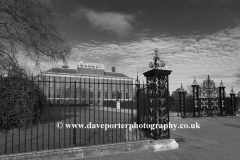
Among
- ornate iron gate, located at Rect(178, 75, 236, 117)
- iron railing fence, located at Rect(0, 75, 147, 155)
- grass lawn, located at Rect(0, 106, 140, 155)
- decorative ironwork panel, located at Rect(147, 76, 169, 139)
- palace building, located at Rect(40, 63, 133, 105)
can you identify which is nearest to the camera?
grass lawn, located at Rect(0, 106, 140, 155)

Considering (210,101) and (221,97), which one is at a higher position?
(221,97)

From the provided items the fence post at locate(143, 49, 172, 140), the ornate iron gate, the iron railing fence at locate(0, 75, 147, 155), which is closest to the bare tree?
the iron railing fence at locate(0, 75, 147, 155)

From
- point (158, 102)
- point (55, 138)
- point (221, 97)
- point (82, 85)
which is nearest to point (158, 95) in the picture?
point (158, 102)

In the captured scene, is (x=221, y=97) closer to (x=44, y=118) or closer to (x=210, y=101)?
(x=210, y=101)

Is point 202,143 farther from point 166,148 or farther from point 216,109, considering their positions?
point 216,109

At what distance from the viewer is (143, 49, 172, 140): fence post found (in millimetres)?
6726

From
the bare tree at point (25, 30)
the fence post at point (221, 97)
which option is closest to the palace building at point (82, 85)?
the bare tree at point (25, 30)

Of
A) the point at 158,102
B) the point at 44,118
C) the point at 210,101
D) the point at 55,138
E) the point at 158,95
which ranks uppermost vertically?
the point at 158,95

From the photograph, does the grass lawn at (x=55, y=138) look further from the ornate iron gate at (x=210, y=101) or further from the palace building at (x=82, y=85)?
the ornate iron gate at (x=210, y=101)

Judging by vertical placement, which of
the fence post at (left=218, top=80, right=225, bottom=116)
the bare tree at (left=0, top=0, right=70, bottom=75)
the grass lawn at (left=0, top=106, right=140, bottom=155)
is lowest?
the grass lawn at (left=0, top=106, right=140, bottom=155)

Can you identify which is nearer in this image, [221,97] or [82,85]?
[221,97]

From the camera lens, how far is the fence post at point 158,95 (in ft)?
22.1

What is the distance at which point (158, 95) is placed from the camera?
685 cm

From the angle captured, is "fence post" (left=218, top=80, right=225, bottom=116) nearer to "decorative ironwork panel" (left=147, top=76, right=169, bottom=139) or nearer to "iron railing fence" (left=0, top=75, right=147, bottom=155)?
"iron railing fence" (left=0, top=75, right=147, bottom=155)
